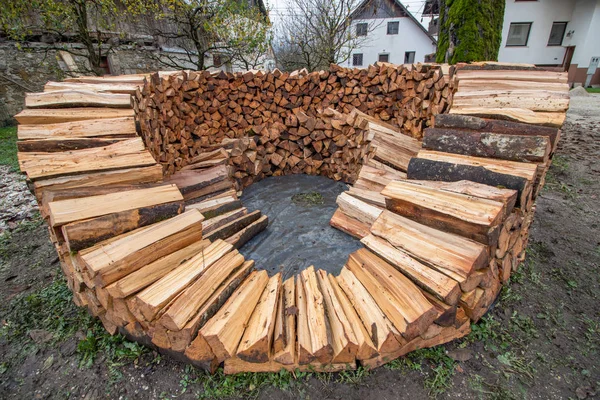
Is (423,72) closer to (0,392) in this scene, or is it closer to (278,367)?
(278,367)

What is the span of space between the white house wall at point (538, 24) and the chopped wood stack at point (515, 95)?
17.7 meters

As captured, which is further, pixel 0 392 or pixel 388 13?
pixel 388 13

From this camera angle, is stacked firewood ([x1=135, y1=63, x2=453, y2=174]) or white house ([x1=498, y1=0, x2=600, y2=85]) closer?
stacked firewood ([x1=135, y1=63, x2=453, y2=174])

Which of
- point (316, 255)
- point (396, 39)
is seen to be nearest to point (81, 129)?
point (316, 255)

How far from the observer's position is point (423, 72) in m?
4.07

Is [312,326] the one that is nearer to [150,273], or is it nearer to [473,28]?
[150,273]

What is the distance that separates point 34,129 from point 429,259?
3046 millimetres

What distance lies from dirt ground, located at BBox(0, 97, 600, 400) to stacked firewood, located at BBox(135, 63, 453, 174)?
2.03 meters

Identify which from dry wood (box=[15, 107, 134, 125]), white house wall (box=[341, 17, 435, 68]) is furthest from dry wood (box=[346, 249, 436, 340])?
white house wall (box=[341, 17, 435, 68])

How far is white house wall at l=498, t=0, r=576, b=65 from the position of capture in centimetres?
1572

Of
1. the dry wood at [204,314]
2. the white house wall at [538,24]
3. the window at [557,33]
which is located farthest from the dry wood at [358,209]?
the window at [557,33]

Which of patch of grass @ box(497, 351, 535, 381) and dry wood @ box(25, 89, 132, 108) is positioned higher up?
dry wood @ box(25, 89, 132, 108)

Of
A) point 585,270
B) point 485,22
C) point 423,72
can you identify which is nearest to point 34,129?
point 423,72

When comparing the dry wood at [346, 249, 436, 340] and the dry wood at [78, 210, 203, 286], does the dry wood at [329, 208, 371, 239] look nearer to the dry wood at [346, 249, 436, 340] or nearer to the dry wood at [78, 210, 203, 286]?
the dry wood at [346, 249, 436, 340]
